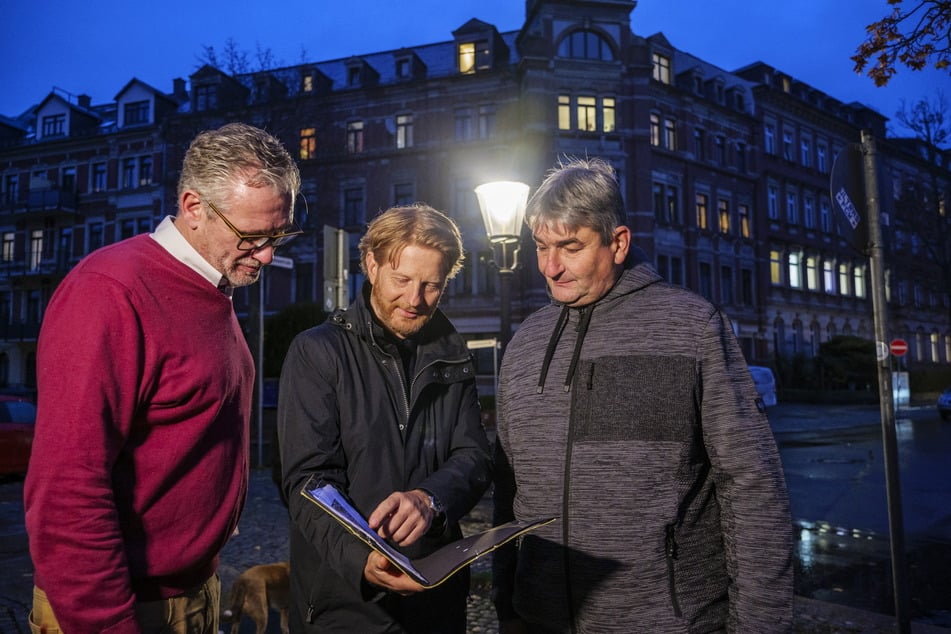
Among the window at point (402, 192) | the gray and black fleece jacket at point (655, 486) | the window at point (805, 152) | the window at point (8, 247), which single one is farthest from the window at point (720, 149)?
the window at point (8, 247)

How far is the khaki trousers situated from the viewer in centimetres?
173

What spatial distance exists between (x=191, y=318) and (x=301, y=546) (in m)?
0.87

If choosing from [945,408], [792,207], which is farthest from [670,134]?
[945,408]

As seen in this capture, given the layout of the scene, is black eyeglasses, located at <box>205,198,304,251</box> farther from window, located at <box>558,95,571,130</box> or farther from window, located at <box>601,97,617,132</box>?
window, located at <box>601,97,617,132</box>

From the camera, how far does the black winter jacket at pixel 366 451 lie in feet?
6.81

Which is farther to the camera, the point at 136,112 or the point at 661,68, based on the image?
the point at 136,112

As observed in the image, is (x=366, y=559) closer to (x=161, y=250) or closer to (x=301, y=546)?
(x=301, y=546)

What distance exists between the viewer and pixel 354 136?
3316 centimetres

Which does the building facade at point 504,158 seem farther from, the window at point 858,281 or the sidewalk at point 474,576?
the sidewalk at point 474,576

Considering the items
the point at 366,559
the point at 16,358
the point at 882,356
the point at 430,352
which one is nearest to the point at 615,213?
the point at 430,352

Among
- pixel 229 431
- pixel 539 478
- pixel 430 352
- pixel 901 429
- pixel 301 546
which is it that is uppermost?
pixel 430 352

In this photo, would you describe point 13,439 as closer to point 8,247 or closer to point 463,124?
point 463,124

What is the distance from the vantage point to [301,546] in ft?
7.35

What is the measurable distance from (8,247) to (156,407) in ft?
151
